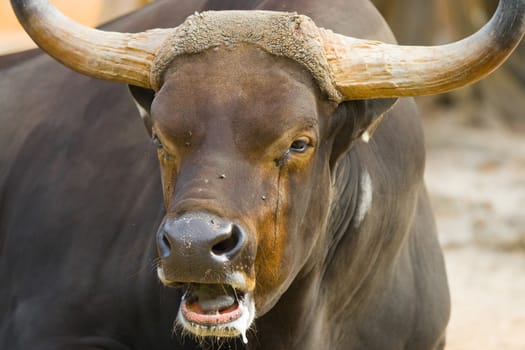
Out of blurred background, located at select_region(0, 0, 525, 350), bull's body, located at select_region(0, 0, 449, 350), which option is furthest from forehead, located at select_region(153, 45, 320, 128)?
blurred background, located at select_region(0, 0, 525, 350)

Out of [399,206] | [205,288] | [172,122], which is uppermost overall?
[172,122]

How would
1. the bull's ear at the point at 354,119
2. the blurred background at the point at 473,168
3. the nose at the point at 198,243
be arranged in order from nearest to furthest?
the nose at the point at 198,243
the bull's ear at the point at 354,119
the blurred background at the point at 473,168

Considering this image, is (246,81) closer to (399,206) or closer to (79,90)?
(399,206)

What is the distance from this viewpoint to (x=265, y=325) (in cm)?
512

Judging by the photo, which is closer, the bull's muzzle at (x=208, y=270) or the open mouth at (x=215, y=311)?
the bull's muzzle at (x=208, y=270)

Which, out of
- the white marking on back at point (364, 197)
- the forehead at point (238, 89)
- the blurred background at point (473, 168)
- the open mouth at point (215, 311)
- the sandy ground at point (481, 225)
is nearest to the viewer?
the open mouth at point (215, 311)

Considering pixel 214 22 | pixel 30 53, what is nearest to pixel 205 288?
pixel 214 22

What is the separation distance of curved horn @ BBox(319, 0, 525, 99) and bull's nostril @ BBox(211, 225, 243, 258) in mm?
725

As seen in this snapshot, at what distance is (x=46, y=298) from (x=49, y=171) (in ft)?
2.06

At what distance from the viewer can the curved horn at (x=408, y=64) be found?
4.47m

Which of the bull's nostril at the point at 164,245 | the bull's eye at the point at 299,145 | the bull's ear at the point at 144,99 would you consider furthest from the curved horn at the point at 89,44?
the bull's nostril at the point at 164,245

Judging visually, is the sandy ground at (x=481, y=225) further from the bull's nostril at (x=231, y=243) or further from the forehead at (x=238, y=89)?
the bull's nostril at (x=231, y=243)

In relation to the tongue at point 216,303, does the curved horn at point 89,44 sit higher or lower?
higher

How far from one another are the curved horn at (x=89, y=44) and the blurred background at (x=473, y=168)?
3714mm
